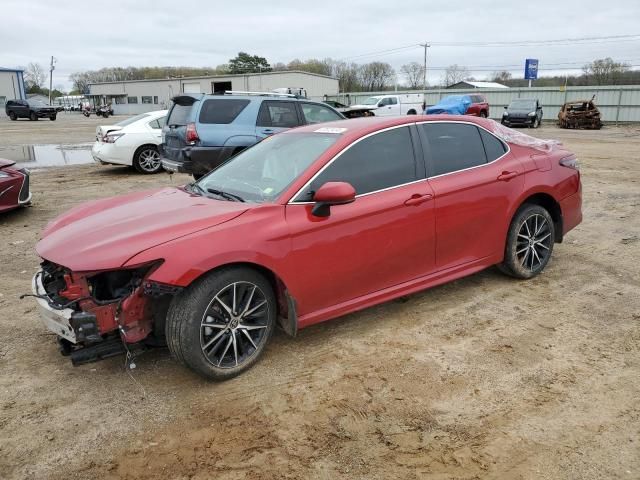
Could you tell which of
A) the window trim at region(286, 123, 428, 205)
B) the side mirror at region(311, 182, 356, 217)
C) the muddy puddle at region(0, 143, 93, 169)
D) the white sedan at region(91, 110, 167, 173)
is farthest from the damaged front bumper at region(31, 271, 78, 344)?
the muddy puddle at region(0, 143, 93, 169)

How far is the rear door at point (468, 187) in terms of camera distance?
427 cm

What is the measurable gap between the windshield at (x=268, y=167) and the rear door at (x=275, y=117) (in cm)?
500

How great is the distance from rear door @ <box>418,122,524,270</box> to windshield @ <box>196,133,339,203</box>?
969 millimetres

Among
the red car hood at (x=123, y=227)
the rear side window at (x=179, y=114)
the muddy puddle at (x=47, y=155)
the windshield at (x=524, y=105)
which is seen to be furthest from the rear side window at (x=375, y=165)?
the windshield at (x=524, y=105)

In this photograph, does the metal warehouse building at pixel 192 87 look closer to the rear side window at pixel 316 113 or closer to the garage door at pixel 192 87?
the garage door at pixel 192 87

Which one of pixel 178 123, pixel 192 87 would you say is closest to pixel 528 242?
pixel 178 123

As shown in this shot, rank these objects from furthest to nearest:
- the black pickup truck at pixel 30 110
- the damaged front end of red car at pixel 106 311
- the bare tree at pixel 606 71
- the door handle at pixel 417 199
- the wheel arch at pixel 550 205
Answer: the bare tree at pixel 606 71 < the black pickup truck at pixel 30 110 < the wheel arch at pixel 550 205 < the door handle at pixel 417 199 < the damaged front end of red car at pixel 106 311

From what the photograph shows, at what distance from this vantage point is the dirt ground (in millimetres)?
2650

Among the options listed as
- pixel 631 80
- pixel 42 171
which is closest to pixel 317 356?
pixel 42 171

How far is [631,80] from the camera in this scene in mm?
51219

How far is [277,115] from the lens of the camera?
385 inches

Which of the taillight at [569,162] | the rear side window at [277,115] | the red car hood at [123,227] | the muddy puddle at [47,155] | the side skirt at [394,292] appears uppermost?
the rear side window at [277,115]

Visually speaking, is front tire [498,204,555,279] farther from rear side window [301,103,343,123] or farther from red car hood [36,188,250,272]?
rear side window [301,103,343,123]

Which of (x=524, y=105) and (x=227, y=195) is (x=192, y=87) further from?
(x=227, y=195)
